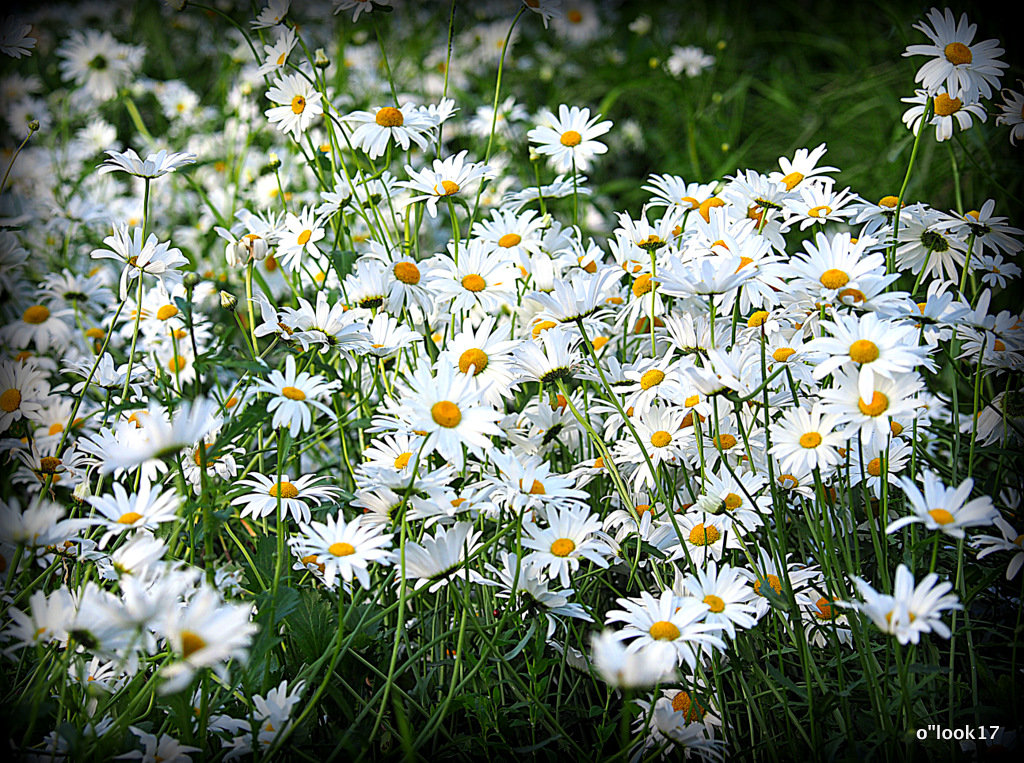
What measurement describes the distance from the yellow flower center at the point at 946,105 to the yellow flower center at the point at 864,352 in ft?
1.23

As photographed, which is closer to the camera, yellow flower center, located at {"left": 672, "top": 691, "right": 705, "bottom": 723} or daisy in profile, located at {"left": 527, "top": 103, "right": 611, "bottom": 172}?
yellow flower center, located at {"left": 672, "top": 691, "right": 705, "bottom": 723}

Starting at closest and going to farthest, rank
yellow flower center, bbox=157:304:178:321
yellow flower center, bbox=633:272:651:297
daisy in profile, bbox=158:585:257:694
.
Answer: daisy in profile, bbox=158:585:257:694, yellow flower center, bbox=633:272:651:297, yellow flower center, bbox=157:304:178:321

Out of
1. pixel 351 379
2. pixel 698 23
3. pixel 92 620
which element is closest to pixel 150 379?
pixel 351 379

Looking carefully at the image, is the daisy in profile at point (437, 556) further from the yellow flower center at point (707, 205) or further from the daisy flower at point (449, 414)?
the yellow flower center at point (707, 205)

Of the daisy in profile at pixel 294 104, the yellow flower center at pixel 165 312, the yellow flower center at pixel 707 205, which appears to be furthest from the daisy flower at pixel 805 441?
the yellow flower center at pixel 165 312

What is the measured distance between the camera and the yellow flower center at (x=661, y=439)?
906mm

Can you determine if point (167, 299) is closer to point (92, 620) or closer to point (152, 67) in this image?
point (92, 620)

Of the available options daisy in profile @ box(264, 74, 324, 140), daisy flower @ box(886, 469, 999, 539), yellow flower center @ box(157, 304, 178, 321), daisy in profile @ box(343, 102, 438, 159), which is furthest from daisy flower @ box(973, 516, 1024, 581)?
yellow flower center @ box(157, 304, 178, 321)

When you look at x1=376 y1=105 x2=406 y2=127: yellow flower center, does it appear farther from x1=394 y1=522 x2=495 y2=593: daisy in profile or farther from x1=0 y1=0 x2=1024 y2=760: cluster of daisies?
x1=394 y1=522 x2=495 y2=593: daisy in profile

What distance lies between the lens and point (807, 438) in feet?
2.61

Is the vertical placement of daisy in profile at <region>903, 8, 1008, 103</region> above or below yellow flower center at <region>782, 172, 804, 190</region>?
above

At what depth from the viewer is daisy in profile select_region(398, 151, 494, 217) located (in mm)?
1034

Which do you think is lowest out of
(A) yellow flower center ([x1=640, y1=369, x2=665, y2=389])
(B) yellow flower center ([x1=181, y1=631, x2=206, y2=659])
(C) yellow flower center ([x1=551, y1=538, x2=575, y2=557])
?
(B) yellow flower center ([x1=181, y1=631, x2=206, y2=659])

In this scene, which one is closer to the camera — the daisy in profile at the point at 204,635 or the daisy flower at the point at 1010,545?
the daisy in profile at the point at 204,635
